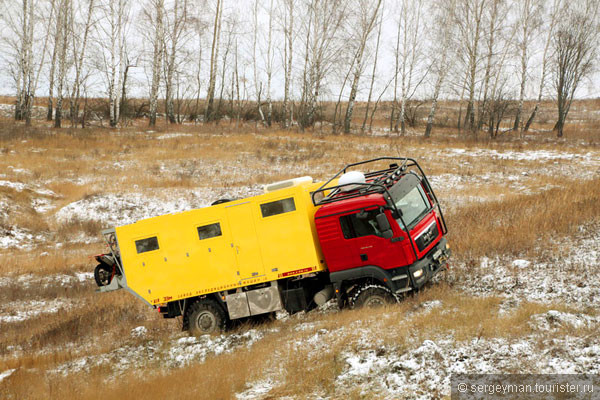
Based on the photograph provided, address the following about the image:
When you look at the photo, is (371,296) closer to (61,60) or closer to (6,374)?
(6,374)

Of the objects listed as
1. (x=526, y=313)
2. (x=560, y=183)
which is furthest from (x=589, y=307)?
(x=560, y=183)

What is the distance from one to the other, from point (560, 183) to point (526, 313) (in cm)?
1386

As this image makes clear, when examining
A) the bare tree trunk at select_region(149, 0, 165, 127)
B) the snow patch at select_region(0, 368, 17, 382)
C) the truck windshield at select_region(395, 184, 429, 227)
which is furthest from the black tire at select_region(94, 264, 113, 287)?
the bare tree trunk at select_region(149, 0, 165, 127)

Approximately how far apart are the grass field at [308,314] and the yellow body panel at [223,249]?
3.77 feet

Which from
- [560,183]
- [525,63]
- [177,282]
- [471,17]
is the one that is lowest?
[177,282]

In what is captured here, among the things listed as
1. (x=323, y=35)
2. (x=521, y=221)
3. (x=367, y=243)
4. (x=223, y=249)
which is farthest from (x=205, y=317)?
(x=323, y=35)

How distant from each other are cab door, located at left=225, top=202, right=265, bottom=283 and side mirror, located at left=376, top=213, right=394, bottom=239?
271cm

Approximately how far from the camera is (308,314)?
1046 centimetres

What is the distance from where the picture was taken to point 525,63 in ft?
117

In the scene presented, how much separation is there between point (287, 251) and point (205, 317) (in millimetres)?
2704

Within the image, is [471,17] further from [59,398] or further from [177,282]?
[59,398]

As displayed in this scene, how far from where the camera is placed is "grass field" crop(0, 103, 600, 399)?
668 cm

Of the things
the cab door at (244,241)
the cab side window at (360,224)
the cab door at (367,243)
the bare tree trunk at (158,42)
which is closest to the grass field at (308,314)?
the cab door at (367,243)

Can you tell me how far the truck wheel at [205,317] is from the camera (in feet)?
34.9
